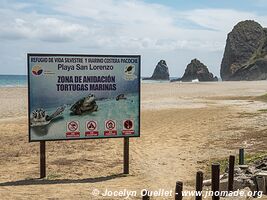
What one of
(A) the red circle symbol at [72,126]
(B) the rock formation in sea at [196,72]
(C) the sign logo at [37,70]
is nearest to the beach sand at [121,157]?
(A) the red circle symbol at [72,126]

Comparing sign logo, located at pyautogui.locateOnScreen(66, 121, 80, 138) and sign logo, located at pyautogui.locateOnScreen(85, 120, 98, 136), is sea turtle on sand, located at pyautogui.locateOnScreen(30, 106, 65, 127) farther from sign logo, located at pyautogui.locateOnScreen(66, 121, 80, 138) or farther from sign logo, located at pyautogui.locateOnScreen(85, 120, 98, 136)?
sign logo, located at pyautogui.locateOnScreen(85, 120, 98, 136)

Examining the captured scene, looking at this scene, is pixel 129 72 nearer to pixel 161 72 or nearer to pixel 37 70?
pixel 37 70

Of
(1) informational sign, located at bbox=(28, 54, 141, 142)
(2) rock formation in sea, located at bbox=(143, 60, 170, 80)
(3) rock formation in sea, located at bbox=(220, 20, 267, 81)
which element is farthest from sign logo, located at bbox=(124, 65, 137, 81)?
(2) rock formation in sea, located at bbox=(143, 60, 170, 80)

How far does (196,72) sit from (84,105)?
133244 mm

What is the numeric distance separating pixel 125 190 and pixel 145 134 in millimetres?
8662

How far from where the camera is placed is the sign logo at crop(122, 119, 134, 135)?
11.0 metres

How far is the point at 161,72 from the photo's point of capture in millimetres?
179250

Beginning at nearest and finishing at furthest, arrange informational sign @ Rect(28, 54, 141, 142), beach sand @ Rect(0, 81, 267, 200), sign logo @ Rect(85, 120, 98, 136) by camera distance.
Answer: beach sand @ Rect(0, 81, 267, 200), informational sign @ Rect(28, 54, 141, 142), sign logo @ Rect(85, 120, 98, 136)

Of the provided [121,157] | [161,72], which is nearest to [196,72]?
[161,72]

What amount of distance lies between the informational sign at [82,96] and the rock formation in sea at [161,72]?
166m

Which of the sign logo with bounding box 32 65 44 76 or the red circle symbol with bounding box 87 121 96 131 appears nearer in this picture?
the sign logo with bounding box 32 65 44 76

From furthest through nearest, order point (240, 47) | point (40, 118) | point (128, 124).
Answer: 1. point (240, 47)
2. point (128, 124)
3. point (40, 118)

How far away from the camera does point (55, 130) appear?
10.4m

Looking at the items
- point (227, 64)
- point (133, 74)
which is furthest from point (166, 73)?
point (133, 74)
